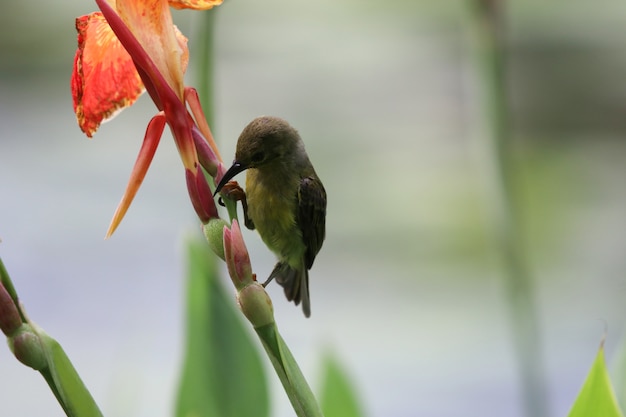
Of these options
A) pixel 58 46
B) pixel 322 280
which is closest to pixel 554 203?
pixel 322 280

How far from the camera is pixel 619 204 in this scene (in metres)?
2.87

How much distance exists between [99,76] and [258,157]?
14 centimetres

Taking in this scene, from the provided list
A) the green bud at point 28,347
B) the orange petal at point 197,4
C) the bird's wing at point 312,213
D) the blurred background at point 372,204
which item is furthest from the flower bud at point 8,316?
the blurred background at point 372,204

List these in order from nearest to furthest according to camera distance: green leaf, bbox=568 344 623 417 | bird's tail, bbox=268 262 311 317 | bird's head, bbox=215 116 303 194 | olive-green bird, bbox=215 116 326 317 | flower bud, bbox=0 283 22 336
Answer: flower bud, bbox=0 283 22 336 < green leaf, bbox=568 344 623 417 < bird's head, bbox=215 116 303 194 < olive-green bird, bbox=215 116 326 317 < bird's tail, bbox=268 262 311 317

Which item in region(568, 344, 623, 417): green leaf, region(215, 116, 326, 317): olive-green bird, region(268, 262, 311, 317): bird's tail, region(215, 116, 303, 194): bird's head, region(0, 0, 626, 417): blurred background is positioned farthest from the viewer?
region(0, 0, 626, 417): blurred background

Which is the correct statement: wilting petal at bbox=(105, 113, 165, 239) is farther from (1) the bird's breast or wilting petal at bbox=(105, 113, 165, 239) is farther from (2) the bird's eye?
(1) the bird's breast

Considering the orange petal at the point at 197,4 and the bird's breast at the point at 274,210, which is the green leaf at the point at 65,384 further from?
the bird's breast at the point at 274,210

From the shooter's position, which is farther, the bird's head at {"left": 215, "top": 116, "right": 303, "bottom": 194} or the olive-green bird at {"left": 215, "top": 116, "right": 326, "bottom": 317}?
the olive-green bird at {"left": 215, "top": 116, "right": 326, "bottom": 317}

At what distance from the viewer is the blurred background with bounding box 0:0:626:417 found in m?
2.22

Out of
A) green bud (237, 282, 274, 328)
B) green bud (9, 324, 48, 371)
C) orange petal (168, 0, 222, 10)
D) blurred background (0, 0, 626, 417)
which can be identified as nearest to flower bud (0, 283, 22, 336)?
green bud (9, 324, 48, 371)

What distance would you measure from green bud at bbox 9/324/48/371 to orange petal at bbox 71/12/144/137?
181mm

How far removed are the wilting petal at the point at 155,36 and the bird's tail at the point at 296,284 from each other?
419 mm

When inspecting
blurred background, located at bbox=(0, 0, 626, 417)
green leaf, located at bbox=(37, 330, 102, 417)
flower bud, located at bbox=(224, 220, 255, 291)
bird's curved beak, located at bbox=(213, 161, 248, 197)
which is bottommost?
blurred background, located at bbox=(0, 0, 626, 417)

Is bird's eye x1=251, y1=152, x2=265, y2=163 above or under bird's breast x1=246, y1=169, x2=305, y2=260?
above
